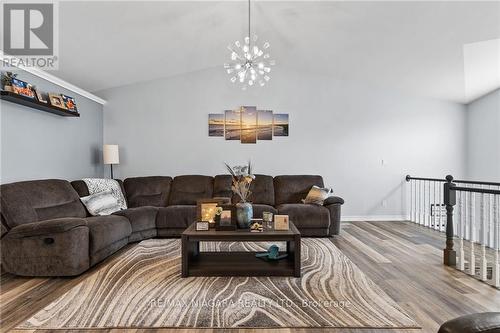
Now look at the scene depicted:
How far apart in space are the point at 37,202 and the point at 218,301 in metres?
2.54

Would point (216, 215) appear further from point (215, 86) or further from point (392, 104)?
point (392, 104)

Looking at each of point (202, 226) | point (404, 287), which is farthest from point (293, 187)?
point (404, 287)

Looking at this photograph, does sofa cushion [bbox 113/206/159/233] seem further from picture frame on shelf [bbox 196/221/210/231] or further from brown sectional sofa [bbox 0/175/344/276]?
picture frame on shelf [bbox 196/221/210/231]

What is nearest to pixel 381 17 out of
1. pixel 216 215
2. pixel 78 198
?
pixel 216 215

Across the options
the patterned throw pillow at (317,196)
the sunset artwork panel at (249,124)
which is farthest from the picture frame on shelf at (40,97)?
the patterned throw pillow at (317,196)

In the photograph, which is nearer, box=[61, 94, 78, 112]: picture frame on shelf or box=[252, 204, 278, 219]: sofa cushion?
box=[61, 94, 78, 112]: picture frame on shelf

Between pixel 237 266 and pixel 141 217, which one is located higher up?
pixel 141 217

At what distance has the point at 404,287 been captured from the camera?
269cm

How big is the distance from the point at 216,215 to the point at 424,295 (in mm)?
2047

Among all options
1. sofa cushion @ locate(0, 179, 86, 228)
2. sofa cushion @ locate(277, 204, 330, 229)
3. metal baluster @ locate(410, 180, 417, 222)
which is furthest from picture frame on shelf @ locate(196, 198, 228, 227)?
metal baluster @ locate(410, 180, 417, 222)

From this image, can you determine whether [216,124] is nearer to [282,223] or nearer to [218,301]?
[282,223]

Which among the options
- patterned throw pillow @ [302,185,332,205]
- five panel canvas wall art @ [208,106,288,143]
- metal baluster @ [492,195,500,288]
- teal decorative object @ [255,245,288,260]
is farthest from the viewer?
five panel canvas wall art @ [208,106,288,143]

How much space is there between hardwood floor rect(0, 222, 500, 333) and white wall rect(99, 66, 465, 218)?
6.35 feet

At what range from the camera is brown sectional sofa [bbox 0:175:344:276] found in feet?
9.46
